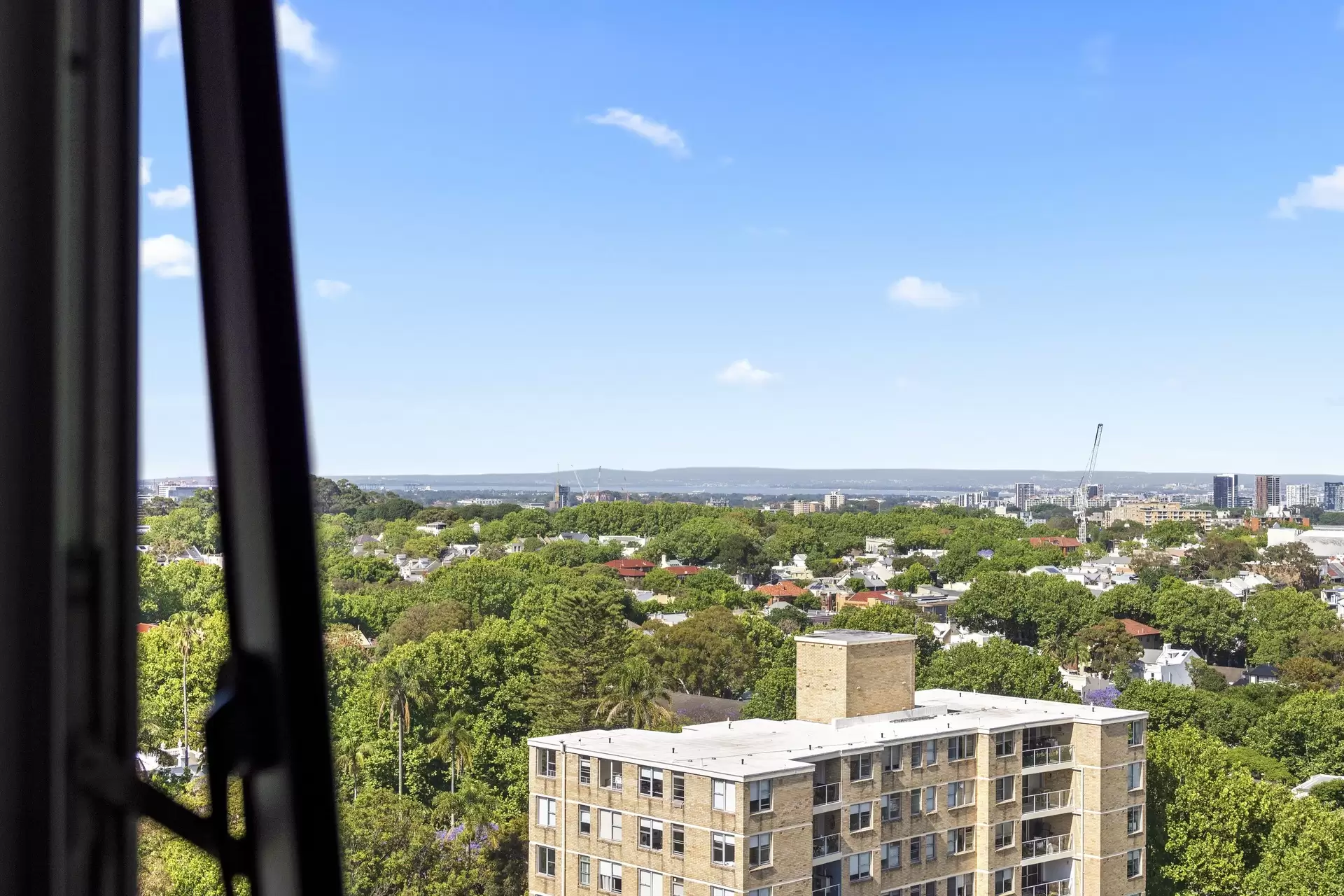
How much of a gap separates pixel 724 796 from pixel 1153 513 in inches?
1501

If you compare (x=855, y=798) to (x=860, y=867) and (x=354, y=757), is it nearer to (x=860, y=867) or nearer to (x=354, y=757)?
(x=860, y=867)

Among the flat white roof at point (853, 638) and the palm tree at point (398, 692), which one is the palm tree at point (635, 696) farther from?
the flat white roof at point (853, 638)

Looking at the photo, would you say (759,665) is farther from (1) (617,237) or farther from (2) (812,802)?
(1) (617,237)

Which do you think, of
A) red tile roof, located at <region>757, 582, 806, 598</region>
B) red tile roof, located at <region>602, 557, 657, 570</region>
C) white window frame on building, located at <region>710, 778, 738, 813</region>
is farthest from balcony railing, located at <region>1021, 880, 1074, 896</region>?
red tile roof, located at <region>602, 557, 657, 570</region>

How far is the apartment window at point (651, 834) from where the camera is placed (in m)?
6.57

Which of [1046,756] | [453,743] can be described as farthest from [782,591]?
[1046,756]

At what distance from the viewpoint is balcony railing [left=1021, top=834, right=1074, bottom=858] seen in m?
7.85

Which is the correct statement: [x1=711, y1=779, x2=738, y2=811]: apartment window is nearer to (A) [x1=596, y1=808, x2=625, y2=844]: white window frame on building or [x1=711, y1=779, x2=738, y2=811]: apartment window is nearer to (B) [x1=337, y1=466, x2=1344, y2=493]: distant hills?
(A) [x1=596, y1=808, x2=625, y2=844]: white window frame on building

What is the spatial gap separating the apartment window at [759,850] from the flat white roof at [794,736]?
374mm

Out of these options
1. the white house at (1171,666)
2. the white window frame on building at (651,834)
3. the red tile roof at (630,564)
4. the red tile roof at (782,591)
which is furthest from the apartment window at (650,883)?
the red tile roof at (630,564)

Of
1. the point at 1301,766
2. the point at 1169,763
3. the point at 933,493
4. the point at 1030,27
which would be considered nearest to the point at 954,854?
the point at 1169,763

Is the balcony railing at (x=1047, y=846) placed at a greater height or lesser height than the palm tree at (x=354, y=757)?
lesser

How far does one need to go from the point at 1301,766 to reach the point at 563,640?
7.26 m

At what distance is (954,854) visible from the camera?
24.9ft
